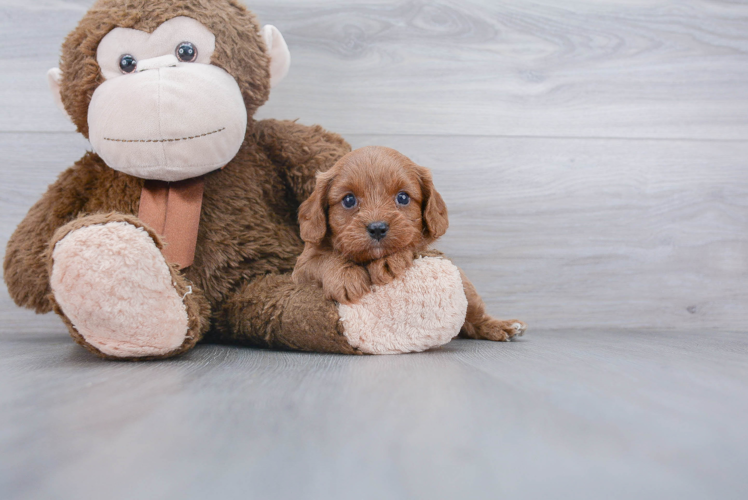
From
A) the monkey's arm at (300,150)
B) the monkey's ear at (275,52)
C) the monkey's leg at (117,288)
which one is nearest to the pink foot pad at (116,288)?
the monkey's leg at (117,288)

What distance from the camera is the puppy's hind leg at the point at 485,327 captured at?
113 cm

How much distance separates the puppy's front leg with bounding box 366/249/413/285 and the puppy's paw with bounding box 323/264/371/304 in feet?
0.06

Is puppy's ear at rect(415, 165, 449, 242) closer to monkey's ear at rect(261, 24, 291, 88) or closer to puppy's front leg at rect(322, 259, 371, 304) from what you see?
puppy's front leg at rect(322, 259, 371, 304)

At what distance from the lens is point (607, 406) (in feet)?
2.06

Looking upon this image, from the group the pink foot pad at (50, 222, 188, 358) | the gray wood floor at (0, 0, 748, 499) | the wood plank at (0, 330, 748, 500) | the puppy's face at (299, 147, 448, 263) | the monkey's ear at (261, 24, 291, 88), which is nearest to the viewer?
the wood plank at (0, 330, 748, 500)

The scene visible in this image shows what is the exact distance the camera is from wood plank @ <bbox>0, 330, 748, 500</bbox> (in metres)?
0.47

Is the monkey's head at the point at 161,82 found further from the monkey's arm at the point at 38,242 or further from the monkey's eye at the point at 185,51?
the monkey's arm at the point at 38,242

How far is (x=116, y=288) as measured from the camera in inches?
31.5

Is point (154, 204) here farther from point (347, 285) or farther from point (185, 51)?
point (347, 285)

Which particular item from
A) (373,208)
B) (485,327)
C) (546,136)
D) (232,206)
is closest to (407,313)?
(373,208)

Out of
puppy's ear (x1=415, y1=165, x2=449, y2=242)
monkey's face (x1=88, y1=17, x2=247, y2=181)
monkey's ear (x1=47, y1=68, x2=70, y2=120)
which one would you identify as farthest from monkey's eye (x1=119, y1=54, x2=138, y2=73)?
puppy's ear (x1=415, y1=165, x2=449, y2=242)

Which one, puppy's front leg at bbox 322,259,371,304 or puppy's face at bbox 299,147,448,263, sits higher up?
puppy's face at bbox 299,147,448,263

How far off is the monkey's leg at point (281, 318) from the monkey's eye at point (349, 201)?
6.3 inches

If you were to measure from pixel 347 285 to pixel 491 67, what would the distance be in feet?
2.81
